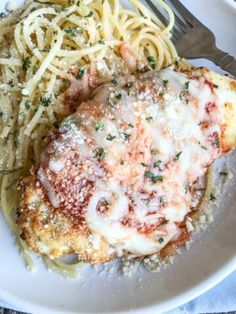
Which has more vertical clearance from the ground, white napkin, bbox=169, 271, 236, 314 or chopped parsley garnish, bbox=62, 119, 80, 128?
chopped parsley garnish, bbox=62, 119, 80, 128

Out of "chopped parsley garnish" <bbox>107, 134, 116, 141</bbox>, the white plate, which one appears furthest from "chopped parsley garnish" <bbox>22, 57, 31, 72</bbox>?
the white plate

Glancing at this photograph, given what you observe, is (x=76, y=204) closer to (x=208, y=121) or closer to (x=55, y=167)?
(x=55, y=167)

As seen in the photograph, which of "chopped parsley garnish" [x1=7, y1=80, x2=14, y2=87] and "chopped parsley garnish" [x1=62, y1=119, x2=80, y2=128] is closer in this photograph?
"chopped parsley garnish" [x1=62, y1=119, x2=80, y2=128]

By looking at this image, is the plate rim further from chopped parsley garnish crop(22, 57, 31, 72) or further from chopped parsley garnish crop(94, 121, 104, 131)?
chopped parsley garnish crop(22, 57, 31, 72)

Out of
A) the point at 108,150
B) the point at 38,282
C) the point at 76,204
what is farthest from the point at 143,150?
the point at 38,282

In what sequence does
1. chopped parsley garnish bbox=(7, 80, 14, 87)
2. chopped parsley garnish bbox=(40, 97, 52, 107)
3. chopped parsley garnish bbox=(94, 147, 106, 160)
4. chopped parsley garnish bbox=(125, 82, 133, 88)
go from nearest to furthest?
chopped parsley garnish bbox=(94, 147, 106, 160) < chopped parsley garnish bbox=(125, 82, 133, 88) < chopped parsley garnish bbox=(40, 97, 52, 107) < chopped parsley garnish bbox=(7, 80, 14, 87)

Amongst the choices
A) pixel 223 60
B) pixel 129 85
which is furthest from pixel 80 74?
pixel 223 60
